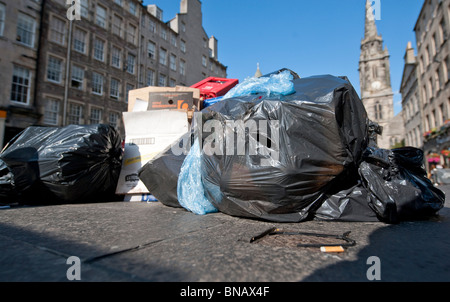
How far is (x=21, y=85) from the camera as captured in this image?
10.4m

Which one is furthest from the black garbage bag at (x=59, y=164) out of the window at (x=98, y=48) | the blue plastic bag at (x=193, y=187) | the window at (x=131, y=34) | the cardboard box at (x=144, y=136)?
the window at (x=131, y=34)

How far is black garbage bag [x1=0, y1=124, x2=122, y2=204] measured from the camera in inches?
97.3

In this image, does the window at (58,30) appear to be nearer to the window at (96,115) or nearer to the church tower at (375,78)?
the window at (96,115)

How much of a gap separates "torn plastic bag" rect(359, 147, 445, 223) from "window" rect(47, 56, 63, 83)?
44.5 feet

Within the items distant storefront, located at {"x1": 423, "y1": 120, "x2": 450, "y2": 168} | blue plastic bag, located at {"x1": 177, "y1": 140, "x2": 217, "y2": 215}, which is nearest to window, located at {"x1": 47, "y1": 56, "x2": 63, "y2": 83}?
blue plastic bag, located at {"x1": 177, "y1": 140, "x2": 217, "y2": 215}

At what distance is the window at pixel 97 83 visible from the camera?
13156 mm

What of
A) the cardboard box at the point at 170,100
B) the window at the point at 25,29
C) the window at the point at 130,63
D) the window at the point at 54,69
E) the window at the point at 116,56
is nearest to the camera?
the cardboard box at the point at 170,100

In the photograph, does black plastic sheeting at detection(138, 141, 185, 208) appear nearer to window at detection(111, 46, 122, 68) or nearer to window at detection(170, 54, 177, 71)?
window at detection(111, 46, 122, 68)

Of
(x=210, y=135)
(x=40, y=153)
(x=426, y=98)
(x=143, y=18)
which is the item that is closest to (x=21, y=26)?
(x=143, y=18)

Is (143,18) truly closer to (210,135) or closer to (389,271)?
(210,135)

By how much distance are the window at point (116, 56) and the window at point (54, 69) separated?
3111mm

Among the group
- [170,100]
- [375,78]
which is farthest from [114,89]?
[375,78]

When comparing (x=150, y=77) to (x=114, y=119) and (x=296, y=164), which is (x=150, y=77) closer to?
(x=114, y=119)
